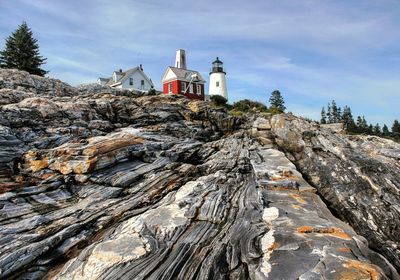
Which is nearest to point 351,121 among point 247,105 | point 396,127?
point 396,127

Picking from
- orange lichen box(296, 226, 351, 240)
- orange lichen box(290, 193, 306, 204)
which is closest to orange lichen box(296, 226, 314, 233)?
orange lichen box(296, 226, 351, 240)

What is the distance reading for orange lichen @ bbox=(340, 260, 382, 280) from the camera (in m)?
9.19

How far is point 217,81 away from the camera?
76750 mm

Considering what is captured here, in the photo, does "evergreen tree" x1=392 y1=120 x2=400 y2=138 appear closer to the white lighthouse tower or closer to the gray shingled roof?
the white lighthouse tower

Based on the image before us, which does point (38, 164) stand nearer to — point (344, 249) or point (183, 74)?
point (344, 249)

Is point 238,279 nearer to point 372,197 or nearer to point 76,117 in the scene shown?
point 372,197

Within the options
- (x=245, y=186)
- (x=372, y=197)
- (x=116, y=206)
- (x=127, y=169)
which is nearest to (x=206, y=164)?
(x=245, y=186)

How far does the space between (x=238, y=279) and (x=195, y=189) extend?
6798 mm

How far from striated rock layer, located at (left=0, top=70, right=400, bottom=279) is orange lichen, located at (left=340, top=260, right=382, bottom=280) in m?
0.03

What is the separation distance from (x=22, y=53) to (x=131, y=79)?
27403 mm

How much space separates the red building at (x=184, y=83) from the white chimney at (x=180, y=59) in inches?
375

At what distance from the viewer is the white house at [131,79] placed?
247ft

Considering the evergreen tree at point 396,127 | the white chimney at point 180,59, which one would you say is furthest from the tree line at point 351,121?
the white chimney at point 180,59

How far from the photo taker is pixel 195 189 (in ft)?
53.7
